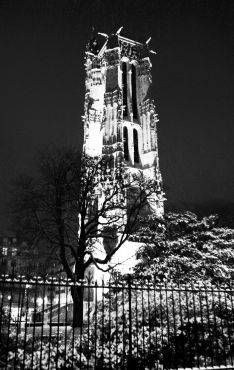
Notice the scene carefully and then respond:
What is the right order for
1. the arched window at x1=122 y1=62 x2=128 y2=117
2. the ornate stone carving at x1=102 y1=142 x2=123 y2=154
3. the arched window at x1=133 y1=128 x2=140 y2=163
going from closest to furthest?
the ornate stone carving at x1=102 y1=142 x2=123 y2=154 < the arched window at x1=133 y1=128 x2=140 y2=163 < the arched window at x1=122 y1=62 x2=128 y2=117

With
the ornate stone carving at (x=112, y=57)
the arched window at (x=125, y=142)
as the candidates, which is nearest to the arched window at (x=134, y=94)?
the ornate stone carving at (x=112, y=57)

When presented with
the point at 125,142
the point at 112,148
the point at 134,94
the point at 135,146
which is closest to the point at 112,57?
the point at 134,94

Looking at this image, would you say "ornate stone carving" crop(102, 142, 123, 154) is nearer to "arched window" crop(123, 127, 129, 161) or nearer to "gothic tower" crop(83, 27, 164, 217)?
"gothic tower" crop(83, 27, 164, 217)

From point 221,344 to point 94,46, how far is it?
61480 millimetres

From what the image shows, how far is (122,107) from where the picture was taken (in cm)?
5128

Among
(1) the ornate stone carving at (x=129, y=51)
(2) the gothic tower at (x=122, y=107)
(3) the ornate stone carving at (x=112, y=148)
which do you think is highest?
(1) the ornate stone carving at (x=129, y=51)

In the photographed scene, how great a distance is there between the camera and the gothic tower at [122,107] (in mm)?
49750

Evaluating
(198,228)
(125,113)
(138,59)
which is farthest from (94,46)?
(198,228)

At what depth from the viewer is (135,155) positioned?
5147cm

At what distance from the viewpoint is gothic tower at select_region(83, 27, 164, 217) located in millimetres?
49750

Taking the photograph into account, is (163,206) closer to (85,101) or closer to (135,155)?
(135,155)

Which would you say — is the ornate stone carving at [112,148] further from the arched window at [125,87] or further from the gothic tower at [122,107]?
the arched window at [125,87]

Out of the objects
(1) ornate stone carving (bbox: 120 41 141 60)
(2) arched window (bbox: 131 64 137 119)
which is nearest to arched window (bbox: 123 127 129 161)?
(2) arched window (bbox: 131 64 137 119)

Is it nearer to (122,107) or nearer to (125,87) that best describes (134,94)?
(125,87)
